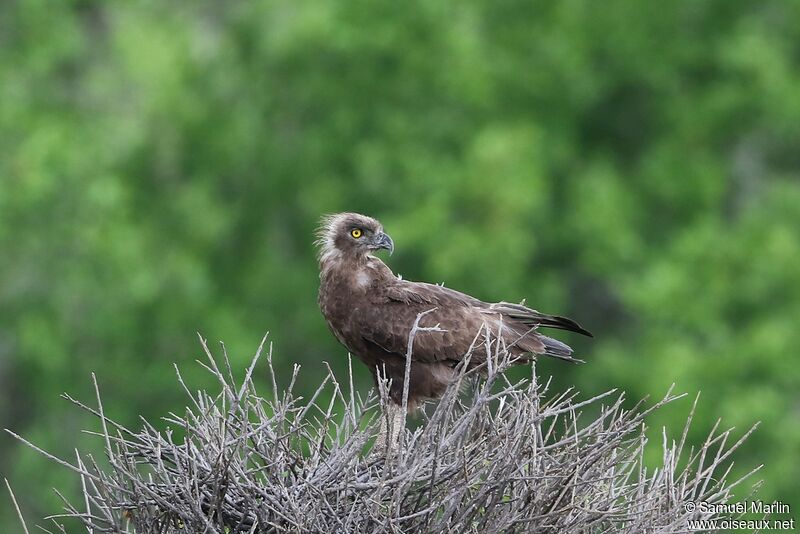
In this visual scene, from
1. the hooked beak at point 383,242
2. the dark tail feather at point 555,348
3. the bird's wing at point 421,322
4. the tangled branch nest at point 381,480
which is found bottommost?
the tangled branch nest at point 381,480

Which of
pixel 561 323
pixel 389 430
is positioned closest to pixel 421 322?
pixel 561 323

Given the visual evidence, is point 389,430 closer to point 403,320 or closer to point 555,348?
point 403,320

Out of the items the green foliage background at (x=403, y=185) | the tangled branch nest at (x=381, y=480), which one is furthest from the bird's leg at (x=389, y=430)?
the green foliage background at (x=403, y=185)

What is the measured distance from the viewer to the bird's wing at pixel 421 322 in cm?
898

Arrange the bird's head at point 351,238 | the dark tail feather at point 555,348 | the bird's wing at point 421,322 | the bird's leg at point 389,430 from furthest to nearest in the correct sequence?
1. the bird's head at point 351,238
2. the dark tail feather at point 555,348
3. the bird's wing at point 421,322
4. the bird's leg at point 389,430

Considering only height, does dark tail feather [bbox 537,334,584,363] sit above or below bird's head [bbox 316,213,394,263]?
below

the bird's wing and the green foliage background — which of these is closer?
the bird's wing

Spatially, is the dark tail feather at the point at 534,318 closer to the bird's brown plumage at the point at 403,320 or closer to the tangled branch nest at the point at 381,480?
the bird's brown plumage at the point at 403,320

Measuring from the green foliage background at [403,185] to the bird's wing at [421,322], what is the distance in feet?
35.4

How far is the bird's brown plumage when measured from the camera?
901 centimetres

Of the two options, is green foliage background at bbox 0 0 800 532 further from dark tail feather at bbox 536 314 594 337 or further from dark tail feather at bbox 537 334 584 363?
dark tail feather at bbox 536 314 594 337

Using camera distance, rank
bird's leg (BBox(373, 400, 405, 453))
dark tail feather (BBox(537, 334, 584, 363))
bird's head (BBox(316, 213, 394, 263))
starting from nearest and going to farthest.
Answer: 1. bird's leg (BBox(373, 400, 405, 453))
2. dark tail feather (BBox(537, 334, 584, 363))
3. bird's head (BBox(316, 213, 394, 263))

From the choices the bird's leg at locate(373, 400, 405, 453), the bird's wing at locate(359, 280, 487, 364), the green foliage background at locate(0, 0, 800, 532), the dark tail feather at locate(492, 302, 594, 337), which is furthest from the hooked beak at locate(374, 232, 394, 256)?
the green foliage background at locate(0, 0, 800, 532)

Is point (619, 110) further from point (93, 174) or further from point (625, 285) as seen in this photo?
point (93, 174)
